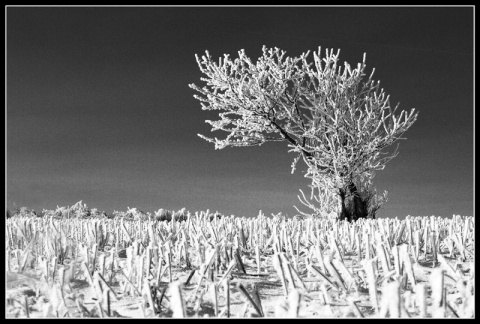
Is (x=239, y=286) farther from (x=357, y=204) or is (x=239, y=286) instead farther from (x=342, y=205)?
(x=357, y=204)

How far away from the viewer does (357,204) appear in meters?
12.5

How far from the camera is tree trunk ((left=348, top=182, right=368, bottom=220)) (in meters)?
12.4

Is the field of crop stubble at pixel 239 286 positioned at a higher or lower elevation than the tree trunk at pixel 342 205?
lower

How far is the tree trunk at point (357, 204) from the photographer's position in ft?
40.8

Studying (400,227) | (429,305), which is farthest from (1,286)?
(400,227)

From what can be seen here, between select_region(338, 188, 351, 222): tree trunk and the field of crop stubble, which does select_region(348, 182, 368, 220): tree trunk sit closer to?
select_region(338, 188, 351, 222): tree trunk

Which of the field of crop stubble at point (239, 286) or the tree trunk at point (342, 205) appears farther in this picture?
the tree trunk at point (342, 205)

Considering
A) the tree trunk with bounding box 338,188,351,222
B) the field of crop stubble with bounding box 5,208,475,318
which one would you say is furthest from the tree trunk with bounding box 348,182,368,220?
the field of crop stubble with bounding box 5,208,475,318

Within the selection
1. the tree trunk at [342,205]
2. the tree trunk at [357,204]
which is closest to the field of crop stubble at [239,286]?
the tree trunk at [342,205]

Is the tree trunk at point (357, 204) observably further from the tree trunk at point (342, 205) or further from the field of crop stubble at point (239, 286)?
the field of crop stubble at point (239, 286)

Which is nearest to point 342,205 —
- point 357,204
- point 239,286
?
point 357,204

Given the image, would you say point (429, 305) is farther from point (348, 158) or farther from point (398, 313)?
point (348, 158)

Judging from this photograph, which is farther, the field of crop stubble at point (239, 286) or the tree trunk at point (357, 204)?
the tree trunk at point (357, 204)
